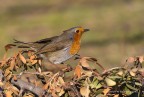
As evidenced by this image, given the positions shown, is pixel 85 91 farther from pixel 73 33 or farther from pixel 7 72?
pixel 73 33

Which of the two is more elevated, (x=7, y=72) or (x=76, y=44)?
(x=7, y=72)

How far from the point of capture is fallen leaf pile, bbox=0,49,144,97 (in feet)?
11.3

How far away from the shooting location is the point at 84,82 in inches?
138

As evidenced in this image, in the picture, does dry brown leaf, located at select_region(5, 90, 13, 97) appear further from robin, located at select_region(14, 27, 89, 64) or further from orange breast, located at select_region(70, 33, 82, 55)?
orange breast, located at select_region(70, 33, 82, 55)

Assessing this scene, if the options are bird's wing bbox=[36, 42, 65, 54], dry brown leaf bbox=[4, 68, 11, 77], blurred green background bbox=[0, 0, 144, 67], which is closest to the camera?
dry brown leaf bbox=[4, 68, 11, 77]

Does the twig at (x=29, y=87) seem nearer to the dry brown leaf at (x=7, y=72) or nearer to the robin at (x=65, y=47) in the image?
the dry brown leaf at (x=7, y=72)

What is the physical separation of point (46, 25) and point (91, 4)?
478 cm

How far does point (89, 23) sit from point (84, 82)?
15379 millimetres

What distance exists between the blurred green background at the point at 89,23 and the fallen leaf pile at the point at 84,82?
917 centimetres

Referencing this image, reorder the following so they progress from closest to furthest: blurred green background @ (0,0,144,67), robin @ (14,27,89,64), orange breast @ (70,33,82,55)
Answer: robin @ (14,27,89,64)
orange breast @ (70,33,82,55)
blurred green background @ (0,0,144,67)

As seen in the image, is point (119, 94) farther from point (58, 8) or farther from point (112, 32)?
point (58, 8)

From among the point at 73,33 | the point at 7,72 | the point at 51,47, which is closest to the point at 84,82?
the point at 7,72

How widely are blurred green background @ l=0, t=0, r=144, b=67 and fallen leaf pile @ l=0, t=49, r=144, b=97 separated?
917cm

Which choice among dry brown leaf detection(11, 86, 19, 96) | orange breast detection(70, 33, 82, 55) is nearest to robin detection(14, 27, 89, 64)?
orange breast detection(70, 33, 82, 55)
